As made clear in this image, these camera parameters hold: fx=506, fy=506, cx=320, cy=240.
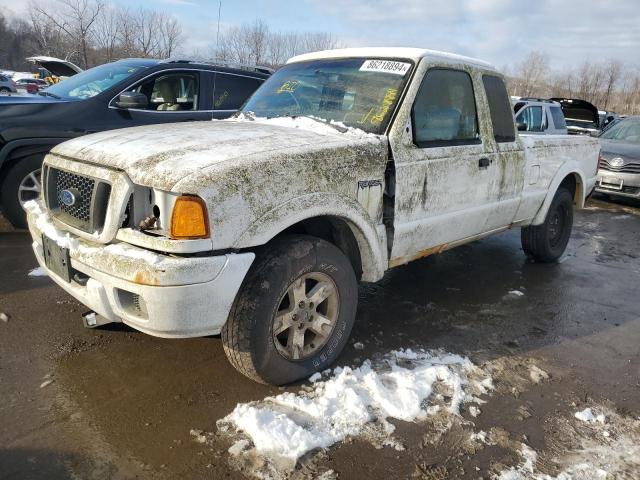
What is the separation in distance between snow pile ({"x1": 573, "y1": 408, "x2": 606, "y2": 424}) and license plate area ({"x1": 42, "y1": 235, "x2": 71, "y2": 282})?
289cm

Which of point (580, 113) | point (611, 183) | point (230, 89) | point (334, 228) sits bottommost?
point (611, 183)

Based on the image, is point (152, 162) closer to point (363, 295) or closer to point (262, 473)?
point (262, 473)

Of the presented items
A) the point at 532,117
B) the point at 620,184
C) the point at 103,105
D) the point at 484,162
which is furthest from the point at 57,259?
the point at 532,117

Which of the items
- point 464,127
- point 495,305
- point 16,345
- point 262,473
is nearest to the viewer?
point 262,473

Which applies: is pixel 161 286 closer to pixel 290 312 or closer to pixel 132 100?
pixel 290 312

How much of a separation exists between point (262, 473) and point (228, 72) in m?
5.28

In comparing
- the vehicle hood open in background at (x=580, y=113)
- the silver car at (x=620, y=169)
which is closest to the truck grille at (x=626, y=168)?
the silver car at (x=620, y=169)

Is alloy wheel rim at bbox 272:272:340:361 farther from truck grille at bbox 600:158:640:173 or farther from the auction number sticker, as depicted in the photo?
truck grille at bbox 600:158:640:173

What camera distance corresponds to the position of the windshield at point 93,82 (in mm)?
5555

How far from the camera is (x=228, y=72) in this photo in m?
6.38

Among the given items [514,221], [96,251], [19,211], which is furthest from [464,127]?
[19,211]

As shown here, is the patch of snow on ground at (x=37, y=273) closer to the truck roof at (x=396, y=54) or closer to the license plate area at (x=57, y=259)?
the license plate area at (x=57, y=259)

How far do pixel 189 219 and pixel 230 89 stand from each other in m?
4.48

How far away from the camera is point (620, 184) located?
30.7 ft
